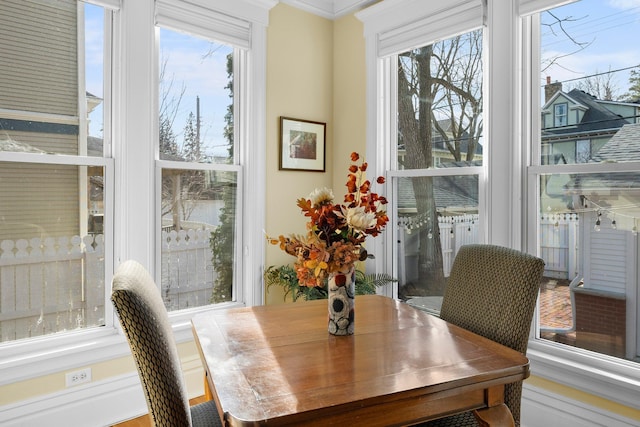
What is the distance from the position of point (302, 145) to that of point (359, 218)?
2.00 metres

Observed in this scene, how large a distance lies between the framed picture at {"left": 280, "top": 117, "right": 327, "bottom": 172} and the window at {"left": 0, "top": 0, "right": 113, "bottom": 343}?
1222 millimetres

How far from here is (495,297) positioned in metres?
1.72

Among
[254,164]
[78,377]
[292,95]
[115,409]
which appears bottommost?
[115,409]

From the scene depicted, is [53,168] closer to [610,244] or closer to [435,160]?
[435,160]

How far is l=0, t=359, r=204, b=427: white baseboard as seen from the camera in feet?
7.42

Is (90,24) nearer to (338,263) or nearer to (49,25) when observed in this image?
(49,25)

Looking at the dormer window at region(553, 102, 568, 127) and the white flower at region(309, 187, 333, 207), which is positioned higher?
the dormer window at region(553, 102, 568, 127)

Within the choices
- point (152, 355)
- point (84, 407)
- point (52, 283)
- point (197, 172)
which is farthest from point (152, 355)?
point (197, 172)

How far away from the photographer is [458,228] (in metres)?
2.80

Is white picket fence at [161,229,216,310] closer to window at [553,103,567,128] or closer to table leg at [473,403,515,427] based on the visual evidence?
table leg at [473,403,515,427]

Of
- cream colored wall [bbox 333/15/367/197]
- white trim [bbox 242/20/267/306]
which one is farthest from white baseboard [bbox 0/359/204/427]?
cream colored wall [bbox 333/15/367/197]

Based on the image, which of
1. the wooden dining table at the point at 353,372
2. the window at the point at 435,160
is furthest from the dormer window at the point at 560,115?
the wooden dining table at the point at 353,372

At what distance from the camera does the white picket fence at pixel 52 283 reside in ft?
7.47

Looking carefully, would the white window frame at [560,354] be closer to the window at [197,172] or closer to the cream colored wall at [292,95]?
the cream colored wall at [292,95]
